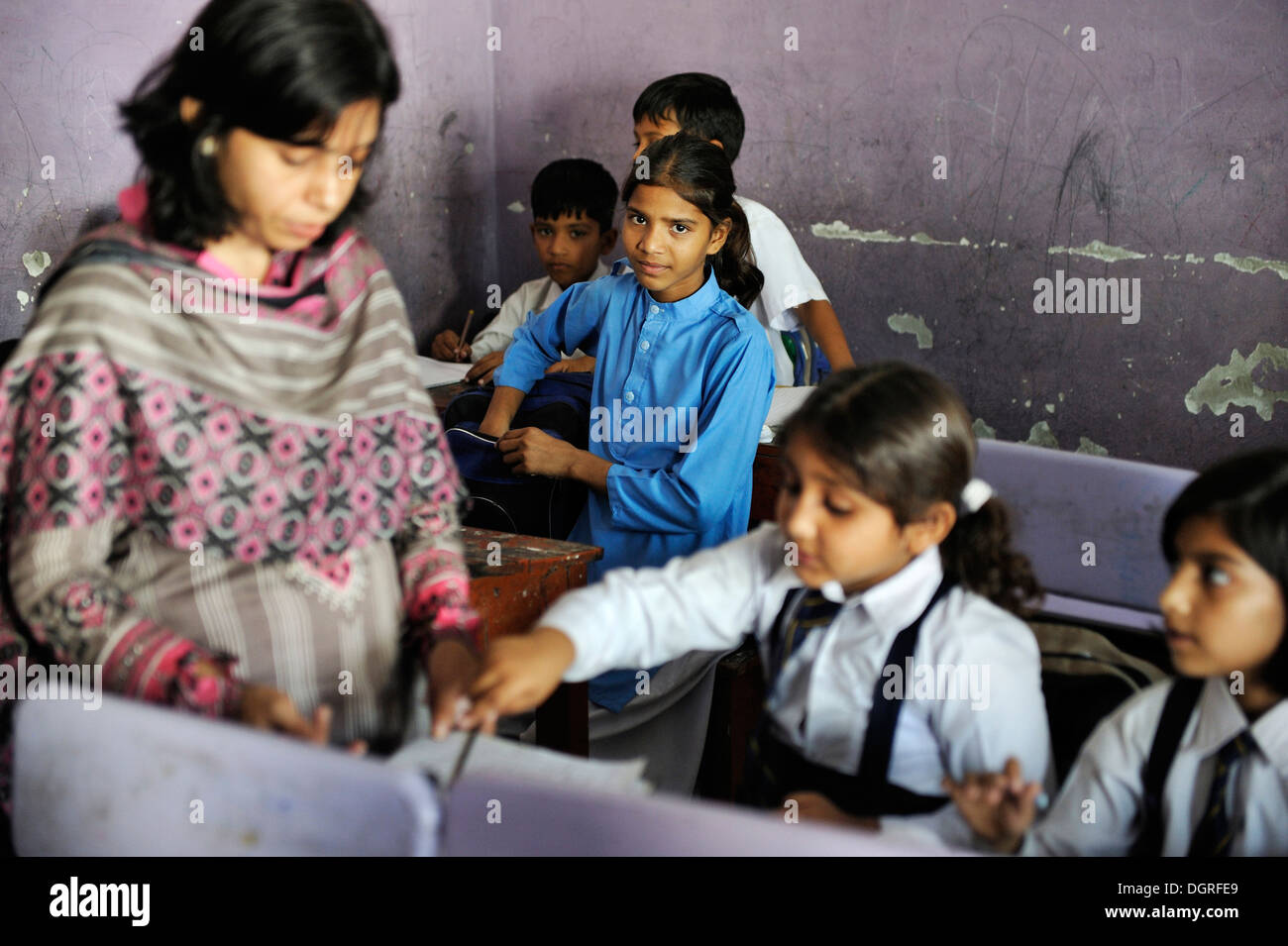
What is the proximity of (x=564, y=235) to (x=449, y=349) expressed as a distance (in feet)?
1.99

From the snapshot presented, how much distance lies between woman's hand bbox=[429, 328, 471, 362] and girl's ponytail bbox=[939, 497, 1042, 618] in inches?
100

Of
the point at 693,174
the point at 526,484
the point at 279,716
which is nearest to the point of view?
the point at 279,716

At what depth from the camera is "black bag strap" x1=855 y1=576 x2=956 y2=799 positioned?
1.37 meters

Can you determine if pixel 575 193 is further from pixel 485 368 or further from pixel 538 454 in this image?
pixel 538 454

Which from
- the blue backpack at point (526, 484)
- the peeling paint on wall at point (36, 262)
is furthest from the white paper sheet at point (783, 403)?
the peeling paint on wall at point (36, 262)

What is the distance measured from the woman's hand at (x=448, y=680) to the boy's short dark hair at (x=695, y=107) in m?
2.20

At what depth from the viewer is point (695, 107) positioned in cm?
324

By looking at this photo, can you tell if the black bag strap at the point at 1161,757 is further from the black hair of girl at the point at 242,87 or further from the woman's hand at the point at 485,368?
the woman's hand at the point at 485,368

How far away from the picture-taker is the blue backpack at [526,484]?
8.12 feet

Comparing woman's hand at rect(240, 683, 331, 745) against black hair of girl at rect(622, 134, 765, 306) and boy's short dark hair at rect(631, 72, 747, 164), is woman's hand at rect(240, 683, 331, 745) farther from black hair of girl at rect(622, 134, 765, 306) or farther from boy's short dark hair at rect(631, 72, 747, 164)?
boy's short dark hair at rect(631, 72, 747, 164)

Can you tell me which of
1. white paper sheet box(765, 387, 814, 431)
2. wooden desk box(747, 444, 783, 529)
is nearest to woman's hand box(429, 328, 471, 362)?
white paper sheet box(765, 387, 814, 431)

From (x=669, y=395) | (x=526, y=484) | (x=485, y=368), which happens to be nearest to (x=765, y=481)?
(x=669, y=395)

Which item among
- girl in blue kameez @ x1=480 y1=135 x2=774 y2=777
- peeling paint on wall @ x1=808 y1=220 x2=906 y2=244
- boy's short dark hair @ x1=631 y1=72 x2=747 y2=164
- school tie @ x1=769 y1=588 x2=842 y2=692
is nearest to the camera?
school tie @ x1=769 y1=588 x2=842 y2=692
